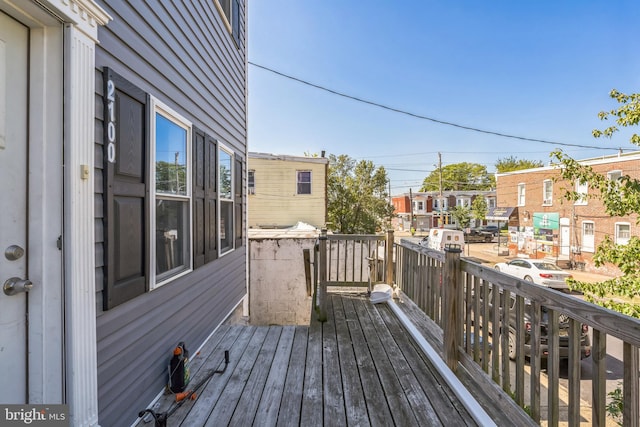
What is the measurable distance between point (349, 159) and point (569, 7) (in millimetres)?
12574

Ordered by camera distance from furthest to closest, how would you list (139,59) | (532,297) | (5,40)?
(139,59) → (532,297) → (5,40)

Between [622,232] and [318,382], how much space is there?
17602mm

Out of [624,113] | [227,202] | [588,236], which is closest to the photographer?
[227,202]

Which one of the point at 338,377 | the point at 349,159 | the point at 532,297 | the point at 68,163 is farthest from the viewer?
the point at 349,159

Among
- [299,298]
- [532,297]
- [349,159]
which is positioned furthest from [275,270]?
[349,159]

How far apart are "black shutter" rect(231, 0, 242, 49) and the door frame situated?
133 inches

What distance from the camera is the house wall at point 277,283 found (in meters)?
6.43

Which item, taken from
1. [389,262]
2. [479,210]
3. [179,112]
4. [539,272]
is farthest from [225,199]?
[479,210]

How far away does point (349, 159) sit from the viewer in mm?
18938

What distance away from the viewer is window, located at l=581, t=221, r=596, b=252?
573 inches

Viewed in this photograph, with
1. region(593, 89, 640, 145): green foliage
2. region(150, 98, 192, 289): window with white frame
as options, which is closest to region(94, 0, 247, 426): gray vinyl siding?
region(150, 98, 192, 289): window with white frame

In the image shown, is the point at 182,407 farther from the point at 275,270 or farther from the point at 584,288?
the point at 584,288

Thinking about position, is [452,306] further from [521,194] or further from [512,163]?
[512,163]

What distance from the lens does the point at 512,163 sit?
150 feet
